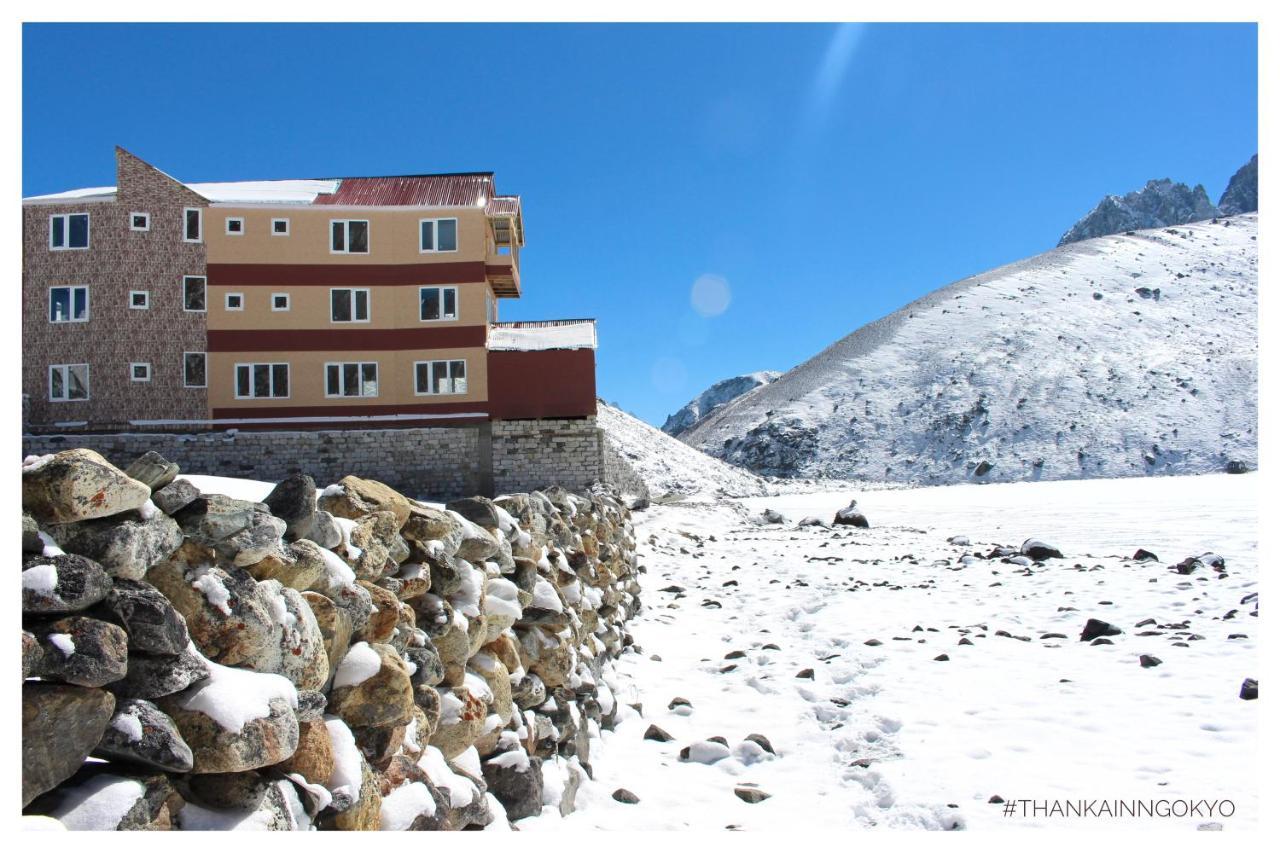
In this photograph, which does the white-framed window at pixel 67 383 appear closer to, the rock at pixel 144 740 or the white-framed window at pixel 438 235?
the white-framed window at pixel 438 235

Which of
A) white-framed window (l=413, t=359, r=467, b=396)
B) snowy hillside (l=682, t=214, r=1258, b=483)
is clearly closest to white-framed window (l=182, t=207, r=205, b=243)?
white-framed window (l=413, t=359, r=467, b=396)

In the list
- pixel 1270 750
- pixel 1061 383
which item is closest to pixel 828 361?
pixel 1061 383

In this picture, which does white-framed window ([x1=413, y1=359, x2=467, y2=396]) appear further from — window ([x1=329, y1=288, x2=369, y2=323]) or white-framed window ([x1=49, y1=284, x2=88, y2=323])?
white-framed window ([x1=49, y1=284, x2=88, y2=323])

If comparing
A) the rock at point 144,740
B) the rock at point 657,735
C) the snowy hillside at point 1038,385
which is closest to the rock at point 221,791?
the rock at point 144,740

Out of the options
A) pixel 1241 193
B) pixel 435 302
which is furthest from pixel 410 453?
pixel 1241 193

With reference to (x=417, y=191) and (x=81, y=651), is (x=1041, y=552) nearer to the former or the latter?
(x=81, y=651)

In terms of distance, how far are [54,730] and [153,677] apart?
0.81 ft

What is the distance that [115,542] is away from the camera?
207cm

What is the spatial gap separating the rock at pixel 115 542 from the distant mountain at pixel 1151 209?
178535 millimetres

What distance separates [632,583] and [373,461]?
18280 millimetres

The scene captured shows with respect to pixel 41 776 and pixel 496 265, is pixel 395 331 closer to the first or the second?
pixel 496 265

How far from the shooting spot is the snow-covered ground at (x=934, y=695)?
4.79m

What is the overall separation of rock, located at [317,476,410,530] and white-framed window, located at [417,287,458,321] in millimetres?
25311

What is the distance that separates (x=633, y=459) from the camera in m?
44.2
